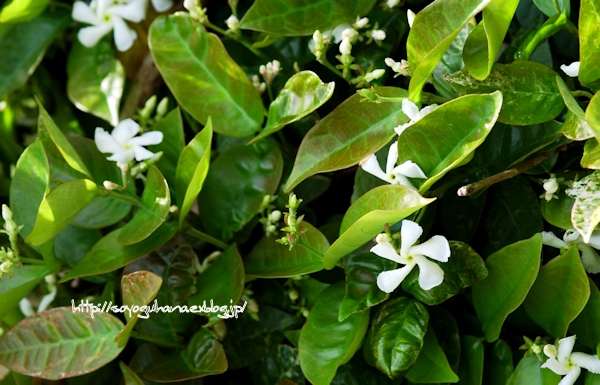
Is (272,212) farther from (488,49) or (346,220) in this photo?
(488,49)

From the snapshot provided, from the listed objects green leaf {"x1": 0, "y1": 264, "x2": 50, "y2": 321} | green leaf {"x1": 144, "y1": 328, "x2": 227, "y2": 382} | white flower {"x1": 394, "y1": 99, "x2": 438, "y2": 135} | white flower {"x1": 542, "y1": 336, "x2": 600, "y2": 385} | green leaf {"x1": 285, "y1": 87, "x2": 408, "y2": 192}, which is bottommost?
green leaf {"x1": 144, "y1": 328, "x2": 227, "y2": 382}

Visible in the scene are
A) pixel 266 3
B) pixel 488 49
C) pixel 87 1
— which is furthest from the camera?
pixel 87 1

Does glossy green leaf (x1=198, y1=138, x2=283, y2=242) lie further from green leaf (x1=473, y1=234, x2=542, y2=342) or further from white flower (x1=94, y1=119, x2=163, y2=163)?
green leaf (x1=473, y1=234, x2=542, y2=342)

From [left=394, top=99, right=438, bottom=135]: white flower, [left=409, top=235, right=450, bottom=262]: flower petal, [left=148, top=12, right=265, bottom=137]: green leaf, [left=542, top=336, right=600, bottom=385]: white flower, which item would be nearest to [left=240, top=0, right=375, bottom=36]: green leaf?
[left=148, top=12, right=265, bottom=137]: green leaf

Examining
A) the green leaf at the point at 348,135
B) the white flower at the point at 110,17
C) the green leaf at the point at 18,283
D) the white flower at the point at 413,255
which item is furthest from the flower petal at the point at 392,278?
the white flower at the point at 110,17

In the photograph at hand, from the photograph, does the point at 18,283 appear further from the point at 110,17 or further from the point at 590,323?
the point at 590,323

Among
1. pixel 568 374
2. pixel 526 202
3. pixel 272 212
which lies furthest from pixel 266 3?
pixel 568 374

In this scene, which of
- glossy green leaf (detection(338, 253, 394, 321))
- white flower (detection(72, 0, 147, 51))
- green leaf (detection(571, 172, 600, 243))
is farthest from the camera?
white flower (detection(72, 0, 147, 51))

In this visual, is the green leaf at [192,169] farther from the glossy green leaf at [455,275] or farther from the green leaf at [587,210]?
the green leaf at [587,210]
